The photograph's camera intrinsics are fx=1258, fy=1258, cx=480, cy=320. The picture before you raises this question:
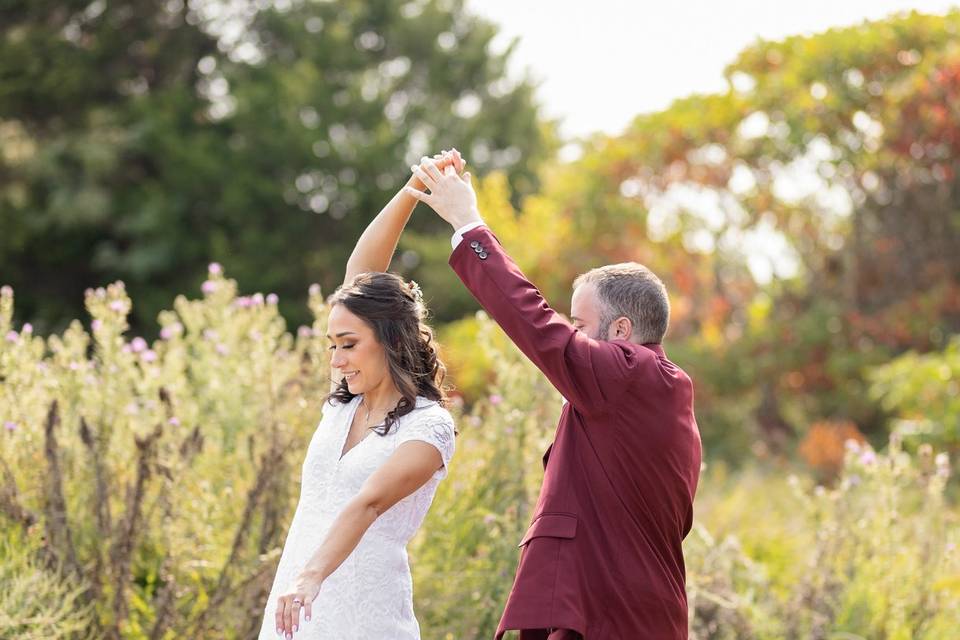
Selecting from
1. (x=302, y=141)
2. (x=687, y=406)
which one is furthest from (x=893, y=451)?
(x=302, y=141)

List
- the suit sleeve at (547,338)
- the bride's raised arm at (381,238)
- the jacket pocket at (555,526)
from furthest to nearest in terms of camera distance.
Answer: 1. the bride's raised arm at (381,238)
2. the jacket pocket at (555,526)
3. the suit sleeve at (547,338)

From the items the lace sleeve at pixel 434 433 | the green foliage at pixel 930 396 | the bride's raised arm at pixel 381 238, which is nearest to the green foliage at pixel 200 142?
the green foliage at pixel 930 396

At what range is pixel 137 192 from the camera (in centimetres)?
1917

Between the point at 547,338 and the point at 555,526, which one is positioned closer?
the point at 547,338

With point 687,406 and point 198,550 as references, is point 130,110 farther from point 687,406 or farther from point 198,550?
point 687,406

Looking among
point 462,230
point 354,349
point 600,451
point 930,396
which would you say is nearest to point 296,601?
point 354,349

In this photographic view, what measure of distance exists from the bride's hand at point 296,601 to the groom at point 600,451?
0.40 meters

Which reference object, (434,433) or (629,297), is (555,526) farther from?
(629,297)

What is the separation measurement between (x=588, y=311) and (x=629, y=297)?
91 mm

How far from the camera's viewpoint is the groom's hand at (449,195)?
265 centimetres

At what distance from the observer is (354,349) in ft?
9.21

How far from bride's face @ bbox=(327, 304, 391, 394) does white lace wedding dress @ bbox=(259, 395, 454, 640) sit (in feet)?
0.37

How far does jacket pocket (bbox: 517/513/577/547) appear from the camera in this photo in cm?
259

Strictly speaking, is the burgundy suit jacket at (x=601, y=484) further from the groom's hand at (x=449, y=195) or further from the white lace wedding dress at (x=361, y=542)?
the white lace wedding dress at (x=361, y=542)
